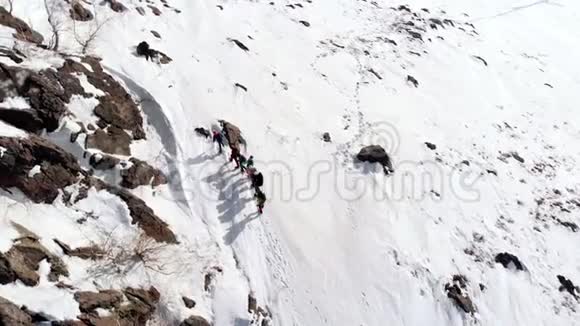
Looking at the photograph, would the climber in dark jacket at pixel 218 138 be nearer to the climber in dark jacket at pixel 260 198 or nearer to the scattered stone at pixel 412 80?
the climber in dark jacket at pixel 260 198

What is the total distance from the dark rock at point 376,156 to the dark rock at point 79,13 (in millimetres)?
12709

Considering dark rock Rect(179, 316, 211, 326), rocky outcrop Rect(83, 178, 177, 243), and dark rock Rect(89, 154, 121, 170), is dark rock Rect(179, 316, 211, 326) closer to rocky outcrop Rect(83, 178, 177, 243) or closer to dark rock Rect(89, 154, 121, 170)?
rocky outcrop Rect(83, 178, 177, 243)

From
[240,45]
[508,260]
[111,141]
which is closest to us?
[111,141]

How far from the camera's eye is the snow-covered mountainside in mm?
10656

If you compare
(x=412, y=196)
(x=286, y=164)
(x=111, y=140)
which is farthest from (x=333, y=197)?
(x=111, y=140)

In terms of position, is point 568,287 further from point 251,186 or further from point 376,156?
point 251,186

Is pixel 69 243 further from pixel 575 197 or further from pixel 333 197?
pixel 575 197

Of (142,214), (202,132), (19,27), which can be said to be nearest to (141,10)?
(19,27)

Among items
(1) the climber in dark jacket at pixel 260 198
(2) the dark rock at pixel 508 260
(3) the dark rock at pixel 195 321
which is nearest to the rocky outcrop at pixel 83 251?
(3) the dark rock at pixel 195 321

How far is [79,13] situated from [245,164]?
9638 millimetres

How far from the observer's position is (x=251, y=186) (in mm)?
14766

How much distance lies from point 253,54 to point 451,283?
14.3 m

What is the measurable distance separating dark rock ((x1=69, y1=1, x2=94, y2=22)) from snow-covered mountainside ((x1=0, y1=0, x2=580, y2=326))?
0.06 metres

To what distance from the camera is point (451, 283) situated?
46.7 ft
